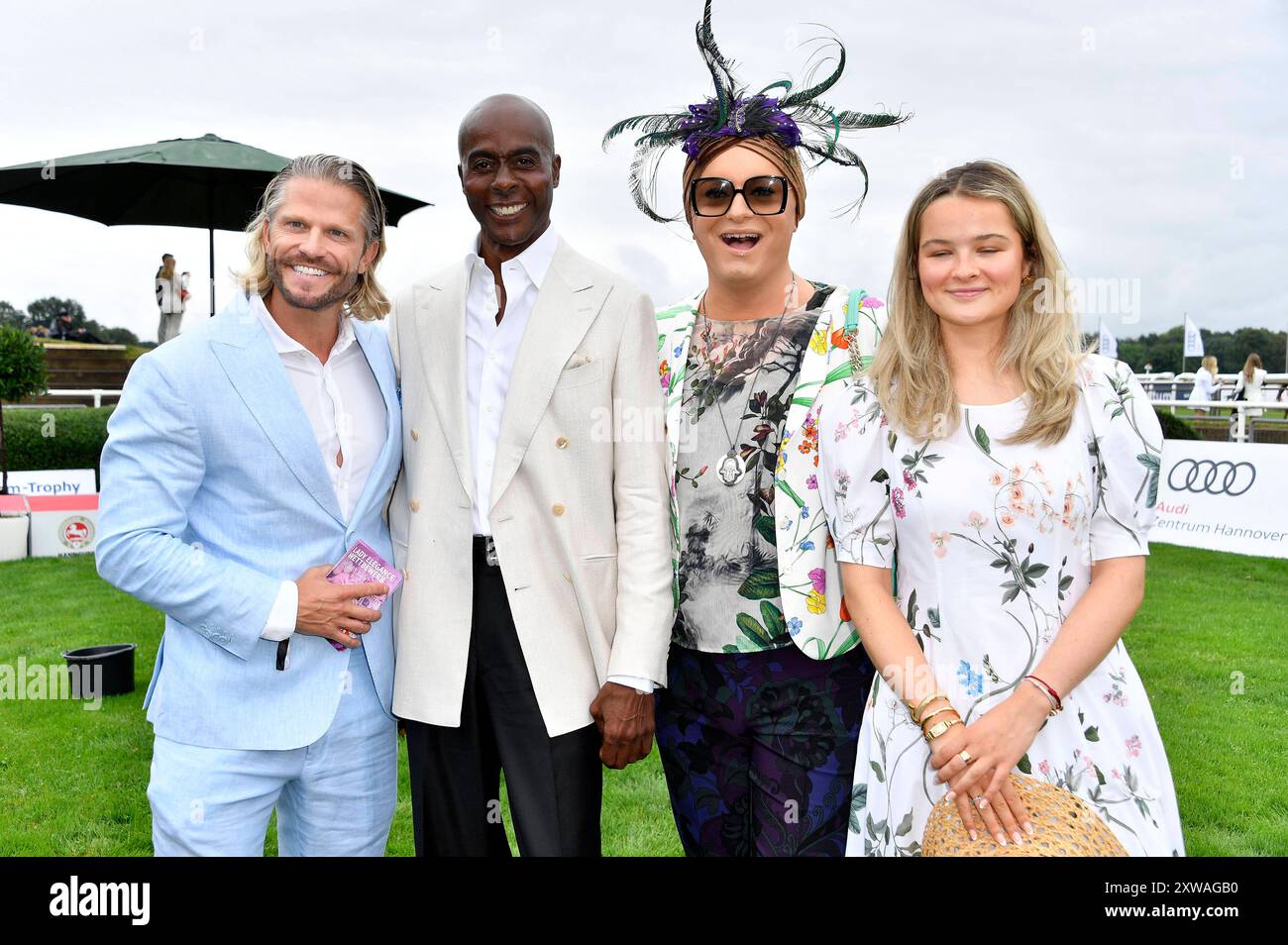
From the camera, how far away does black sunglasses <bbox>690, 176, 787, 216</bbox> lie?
2951 mm

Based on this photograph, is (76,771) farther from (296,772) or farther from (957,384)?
(957,384)

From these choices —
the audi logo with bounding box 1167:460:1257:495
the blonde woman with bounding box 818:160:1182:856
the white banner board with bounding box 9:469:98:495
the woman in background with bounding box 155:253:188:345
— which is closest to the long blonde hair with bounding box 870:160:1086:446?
the blonde woman with bounding box 818:160:1182:856

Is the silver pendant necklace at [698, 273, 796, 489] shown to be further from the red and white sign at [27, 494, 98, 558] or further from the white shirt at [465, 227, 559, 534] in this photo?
the red and white sign at [27, 494, 98, 558]

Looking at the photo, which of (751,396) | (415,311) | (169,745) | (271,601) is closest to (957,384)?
(751,396)

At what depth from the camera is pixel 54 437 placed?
15047 millimetres

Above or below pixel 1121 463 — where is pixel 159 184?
above

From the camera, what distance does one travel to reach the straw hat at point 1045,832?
2.22 metres

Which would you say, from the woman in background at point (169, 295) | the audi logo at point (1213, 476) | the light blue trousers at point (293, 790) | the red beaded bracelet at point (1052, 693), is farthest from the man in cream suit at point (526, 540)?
the woman in background at point (169, 295)

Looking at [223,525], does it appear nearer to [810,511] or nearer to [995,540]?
[810,511]

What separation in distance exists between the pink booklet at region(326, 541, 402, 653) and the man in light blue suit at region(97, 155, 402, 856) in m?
0.04

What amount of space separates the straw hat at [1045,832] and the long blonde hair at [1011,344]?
0.87 m

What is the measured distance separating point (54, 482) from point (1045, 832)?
1327 cm

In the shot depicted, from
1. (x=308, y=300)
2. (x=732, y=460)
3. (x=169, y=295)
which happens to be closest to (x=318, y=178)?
(x=308, y=300)
